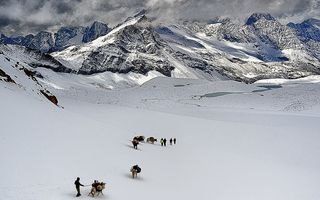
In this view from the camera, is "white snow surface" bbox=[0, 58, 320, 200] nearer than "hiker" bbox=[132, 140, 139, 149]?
Yes

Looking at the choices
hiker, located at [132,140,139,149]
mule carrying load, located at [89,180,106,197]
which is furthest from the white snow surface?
hiker, located at [132,140,139,149]

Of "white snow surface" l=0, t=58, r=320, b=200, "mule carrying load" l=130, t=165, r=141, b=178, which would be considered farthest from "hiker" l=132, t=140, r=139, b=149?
"mule carrying load" l=130, t=165, r=141, b=178

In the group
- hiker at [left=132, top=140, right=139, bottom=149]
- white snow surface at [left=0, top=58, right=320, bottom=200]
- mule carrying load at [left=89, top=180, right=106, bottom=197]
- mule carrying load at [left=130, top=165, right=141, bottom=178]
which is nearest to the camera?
mule carrying load at [left=89, top=180, right=106, bottom=197]

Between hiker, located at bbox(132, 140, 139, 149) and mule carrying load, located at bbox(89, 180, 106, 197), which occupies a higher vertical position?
hiker, located at bbox(132, 140, 139, 149)

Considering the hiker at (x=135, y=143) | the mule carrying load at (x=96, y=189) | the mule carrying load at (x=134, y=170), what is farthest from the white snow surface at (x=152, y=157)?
the hiker at (x=135, y=143)

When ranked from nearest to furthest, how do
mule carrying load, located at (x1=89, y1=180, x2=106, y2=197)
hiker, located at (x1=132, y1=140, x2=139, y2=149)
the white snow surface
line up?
1. mule carrying load, located at (x1=89, y1=180, x2=106, y2=197)
2. the white snow surface
3. hiker, located at (x1=132, y1=140, x2=139, y2=149)

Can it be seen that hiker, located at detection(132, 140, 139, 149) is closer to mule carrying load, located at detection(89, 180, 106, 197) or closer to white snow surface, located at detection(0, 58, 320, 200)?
white snow surface, located at detection(0, 58, 320, 200)

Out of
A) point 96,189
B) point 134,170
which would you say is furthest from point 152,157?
point 96,189

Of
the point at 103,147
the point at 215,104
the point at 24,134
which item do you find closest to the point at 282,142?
the point at 103,147

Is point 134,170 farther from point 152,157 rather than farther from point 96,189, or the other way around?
point 152,157

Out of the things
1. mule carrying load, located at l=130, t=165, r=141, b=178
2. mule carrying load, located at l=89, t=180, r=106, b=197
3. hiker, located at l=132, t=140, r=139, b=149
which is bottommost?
mule carrying load, located at l=89, t=180, r=106, b=197

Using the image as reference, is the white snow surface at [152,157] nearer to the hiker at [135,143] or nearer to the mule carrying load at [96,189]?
the mule carrying load at [96,189]

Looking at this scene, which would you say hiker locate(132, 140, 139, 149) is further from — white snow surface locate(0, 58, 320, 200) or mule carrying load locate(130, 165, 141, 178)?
mule carrying load locate(130, 165, 141, 178)

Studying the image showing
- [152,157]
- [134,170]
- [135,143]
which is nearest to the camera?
[134,170]
